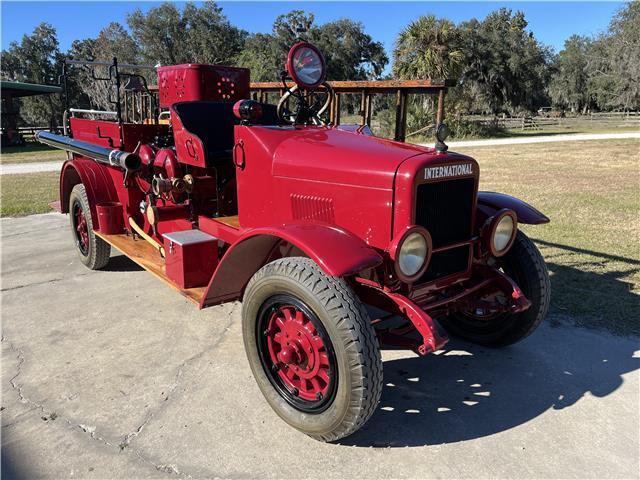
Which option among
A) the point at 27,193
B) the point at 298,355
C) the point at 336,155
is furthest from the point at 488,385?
the point at 27,193

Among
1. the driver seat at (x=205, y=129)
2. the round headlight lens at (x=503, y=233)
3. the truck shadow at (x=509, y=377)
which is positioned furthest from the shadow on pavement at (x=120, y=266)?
the round headlight lens at (x=503, y=233)

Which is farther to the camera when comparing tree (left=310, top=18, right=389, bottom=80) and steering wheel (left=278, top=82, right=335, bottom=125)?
tree (left=310, top=18, right=389, bottom=80)

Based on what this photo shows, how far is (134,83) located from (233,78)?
1083mm

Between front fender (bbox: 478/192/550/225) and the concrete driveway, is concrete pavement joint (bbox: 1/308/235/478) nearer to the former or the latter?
the concrete driveway

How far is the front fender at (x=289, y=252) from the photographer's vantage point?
2469 mm

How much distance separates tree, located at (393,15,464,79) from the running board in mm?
22400

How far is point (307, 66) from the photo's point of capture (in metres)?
3.59

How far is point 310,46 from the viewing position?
357 centimetres

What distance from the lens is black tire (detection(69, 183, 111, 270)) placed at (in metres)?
5.27

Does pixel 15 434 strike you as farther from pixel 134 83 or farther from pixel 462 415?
pixel 134 83

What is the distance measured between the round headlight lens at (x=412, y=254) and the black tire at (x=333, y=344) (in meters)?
0.36

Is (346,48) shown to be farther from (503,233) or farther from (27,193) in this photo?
(503,233)

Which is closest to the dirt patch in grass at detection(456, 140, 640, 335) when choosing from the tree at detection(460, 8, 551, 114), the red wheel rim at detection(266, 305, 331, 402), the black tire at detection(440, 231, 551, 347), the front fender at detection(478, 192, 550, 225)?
the black tire at detection(440, 231, 551, 347)

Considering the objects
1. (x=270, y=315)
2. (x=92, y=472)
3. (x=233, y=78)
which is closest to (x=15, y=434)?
(x=92, y=472)
